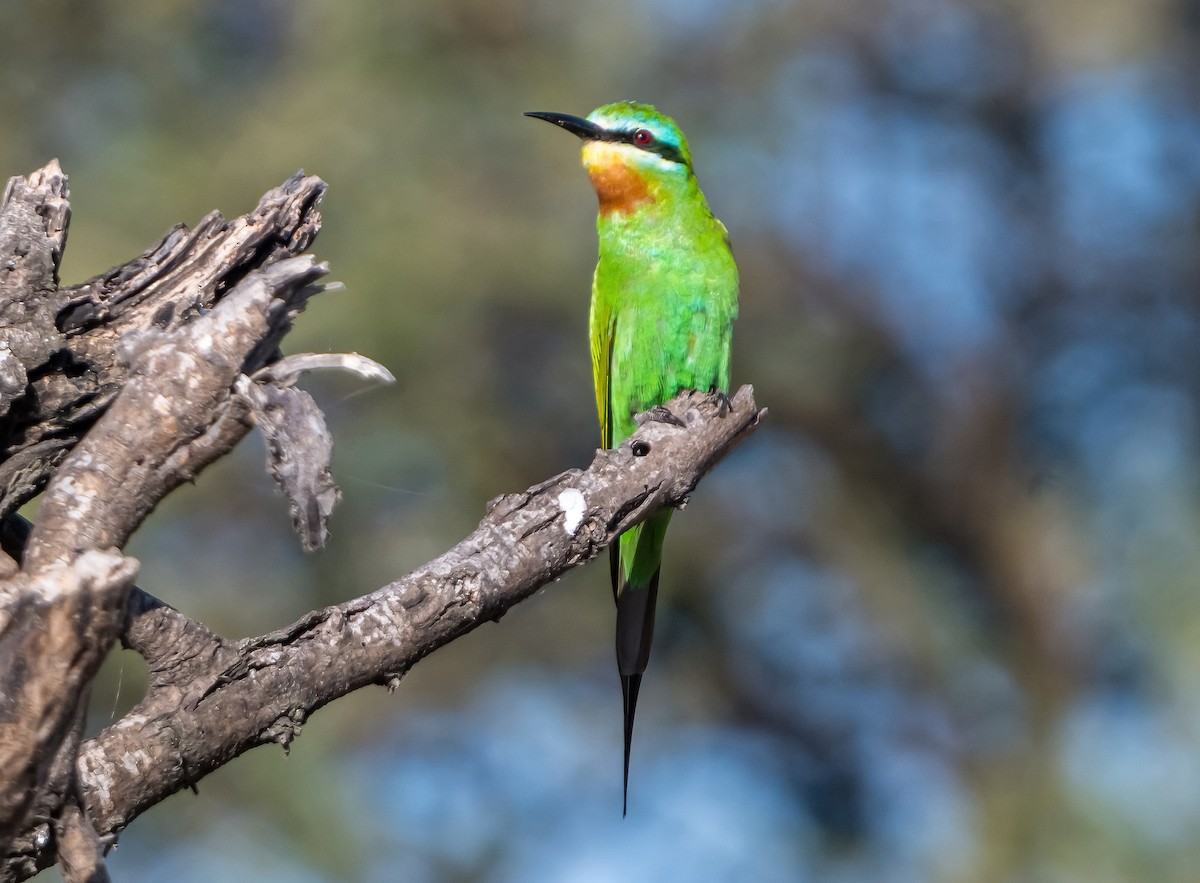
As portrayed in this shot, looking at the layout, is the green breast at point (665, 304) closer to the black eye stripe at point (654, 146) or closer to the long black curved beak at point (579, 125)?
the black eye stripe at point (654, 146)

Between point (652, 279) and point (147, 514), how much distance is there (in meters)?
2.45

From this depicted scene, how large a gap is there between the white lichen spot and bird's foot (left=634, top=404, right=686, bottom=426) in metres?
0.41

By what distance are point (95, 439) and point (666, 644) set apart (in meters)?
7.37

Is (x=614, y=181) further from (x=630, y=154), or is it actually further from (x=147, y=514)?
(x=147, y=514)

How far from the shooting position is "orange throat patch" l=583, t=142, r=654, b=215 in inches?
168

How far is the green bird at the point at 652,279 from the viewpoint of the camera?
4152 mm

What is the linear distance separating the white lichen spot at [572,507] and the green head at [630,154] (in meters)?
1.88

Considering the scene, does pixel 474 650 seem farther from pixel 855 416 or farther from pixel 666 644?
pixel 855 416

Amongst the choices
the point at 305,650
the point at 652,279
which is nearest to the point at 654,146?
the point at 652,279

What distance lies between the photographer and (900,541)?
923cm

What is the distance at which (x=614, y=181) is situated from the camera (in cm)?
429

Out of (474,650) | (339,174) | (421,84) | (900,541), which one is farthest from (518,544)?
(900,541)

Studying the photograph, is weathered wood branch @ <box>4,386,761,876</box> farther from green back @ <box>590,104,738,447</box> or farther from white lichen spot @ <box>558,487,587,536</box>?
green back @ <box>590,104,738,447</box>

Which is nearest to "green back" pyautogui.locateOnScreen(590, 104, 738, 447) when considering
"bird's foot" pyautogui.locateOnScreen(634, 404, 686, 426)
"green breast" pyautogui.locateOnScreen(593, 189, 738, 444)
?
"green breast" pyautogui.locateOnScreen(593, 189, 738, 444)
